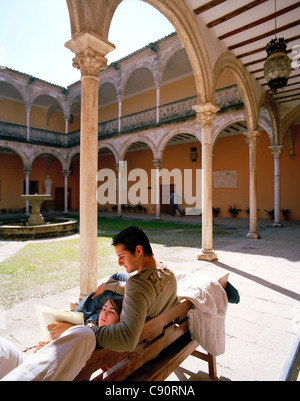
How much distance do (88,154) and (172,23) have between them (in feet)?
11.4

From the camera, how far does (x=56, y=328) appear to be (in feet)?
4.30

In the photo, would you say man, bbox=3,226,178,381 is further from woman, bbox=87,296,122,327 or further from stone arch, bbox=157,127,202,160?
stone arch, bbox=157,127,202,160

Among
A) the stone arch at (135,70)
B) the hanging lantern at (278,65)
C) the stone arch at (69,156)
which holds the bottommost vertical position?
the hanging lantern at (278,65)

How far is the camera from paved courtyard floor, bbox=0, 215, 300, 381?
6.39 ft

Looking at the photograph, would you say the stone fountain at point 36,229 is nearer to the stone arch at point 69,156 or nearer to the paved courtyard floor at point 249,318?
the paved courtyard floor at point 249,318

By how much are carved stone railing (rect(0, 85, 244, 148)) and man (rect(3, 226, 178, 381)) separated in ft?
37.1

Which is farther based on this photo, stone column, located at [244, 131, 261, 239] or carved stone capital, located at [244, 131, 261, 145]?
carved stone capital, located at [244, 131, 261, 145]

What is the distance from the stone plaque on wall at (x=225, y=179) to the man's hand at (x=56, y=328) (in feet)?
49.3

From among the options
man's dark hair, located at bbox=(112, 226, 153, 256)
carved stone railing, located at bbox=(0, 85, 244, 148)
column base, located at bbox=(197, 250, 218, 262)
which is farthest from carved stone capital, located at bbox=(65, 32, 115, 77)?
carved stone railing, located at bbox=(0, 85, 244, 148)

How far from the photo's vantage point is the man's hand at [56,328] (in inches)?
50.9

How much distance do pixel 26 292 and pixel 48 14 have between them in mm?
3869

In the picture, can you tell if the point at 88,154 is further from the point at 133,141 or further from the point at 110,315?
the point at 133,141

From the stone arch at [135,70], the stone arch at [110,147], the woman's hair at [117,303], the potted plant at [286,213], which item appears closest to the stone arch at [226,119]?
the stone arch at [135,70]
